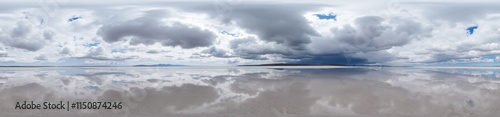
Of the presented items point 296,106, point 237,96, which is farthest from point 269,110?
point 237,96

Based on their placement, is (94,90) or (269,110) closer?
(269,110)

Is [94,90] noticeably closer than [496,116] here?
No

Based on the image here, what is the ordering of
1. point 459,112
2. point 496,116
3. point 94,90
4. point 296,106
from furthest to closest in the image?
point 94,90
point 296,106
point 459,112
point 496,116

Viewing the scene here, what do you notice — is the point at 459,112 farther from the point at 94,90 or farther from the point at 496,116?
the point at 94,90

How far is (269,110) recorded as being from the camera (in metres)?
9.89

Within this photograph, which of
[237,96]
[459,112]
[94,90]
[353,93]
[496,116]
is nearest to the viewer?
[496,116]

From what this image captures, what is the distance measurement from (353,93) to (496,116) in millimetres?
4854

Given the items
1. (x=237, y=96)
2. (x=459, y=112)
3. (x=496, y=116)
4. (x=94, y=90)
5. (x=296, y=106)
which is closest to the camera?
(x=496, y=116)

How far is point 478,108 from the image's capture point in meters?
10.0

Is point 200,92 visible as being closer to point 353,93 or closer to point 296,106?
point 296,106

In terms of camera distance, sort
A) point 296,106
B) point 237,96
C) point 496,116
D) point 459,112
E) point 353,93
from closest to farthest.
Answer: point 496,116 < point 459,112 < point 296,106 < point 237,96 < point 353,93

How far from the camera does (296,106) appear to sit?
10.6 meters

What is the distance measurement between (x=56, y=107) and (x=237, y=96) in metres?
5.82

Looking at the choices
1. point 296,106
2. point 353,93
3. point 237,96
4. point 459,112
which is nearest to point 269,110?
point 296,106
